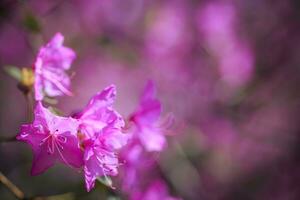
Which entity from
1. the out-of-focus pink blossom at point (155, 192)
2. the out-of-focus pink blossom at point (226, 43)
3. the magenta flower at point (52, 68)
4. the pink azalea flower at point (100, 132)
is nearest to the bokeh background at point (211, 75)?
the out-of-focus pink blossom at point (226, 43)

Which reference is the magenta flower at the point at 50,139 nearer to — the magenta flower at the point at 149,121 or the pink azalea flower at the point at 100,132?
the pink azalea flower at the point at 100,132

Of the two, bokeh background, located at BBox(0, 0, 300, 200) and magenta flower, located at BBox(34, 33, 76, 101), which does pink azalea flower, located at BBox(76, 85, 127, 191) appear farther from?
bokeh background, located at BBox(0, 0, 300, 200)

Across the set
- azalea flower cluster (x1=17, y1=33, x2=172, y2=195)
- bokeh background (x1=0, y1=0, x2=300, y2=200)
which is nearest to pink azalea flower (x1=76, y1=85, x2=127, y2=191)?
azalea flower cluster (x1=17, y1=33, x2=172, y2=195)

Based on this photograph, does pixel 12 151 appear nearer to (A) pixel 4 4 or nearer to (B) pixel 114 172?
(A) pixel 4 4

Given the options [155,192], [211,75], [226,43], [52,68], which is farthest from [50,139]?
[226,43]

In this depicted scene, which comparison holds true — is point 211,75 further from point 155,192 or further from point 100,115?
point 100,115

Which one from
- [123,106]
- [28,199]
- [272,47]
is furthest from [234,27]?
[28,199]
